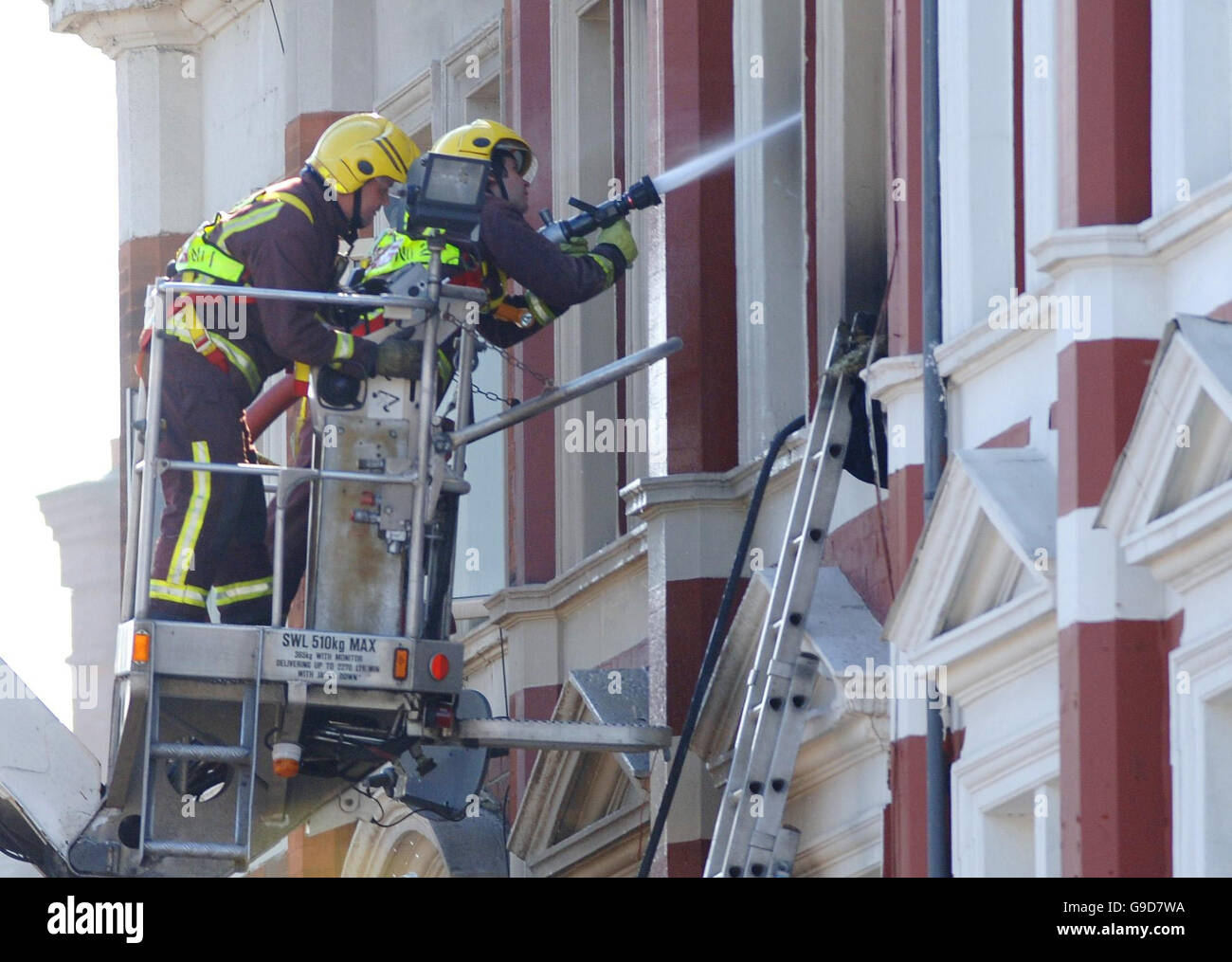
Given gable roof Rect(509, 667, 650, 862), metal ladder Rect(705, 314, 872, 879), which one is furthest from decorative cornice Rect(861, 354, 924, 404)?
gable roof Rect(509, 667, 650, 862)

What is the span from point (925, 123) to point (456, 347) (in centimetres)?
258

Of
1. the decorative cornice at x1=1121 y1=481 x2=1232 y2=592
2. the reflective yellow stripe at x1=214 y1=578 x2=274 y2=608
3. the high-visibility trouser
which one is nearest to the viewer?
the decorative cornice at x1=1121 y1=481 x2=1232 y2=592

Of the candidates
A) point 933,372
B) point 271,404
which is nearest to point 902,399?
point 933,372

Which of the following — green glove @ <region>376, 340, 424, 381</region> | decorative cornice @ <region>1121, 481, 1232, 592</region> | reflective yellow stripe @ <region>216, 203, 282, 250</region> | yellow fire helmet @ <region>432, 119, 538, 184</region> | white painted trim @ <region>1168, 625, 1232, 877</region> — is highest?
yellow fire helmet @ <region>432, 119, 538, 184</region>

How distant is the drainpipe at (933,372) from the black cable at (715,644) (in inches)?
65.9

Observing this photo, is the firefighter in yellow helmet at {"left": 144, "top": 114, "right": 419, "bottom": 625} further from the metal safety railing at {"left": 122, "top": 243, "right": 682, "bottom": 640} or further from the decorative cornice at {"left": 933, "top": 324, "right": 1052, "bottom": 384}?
the decorative cornice at {"left": 933, "top": 324, "right": 1052, "bottom": 384}

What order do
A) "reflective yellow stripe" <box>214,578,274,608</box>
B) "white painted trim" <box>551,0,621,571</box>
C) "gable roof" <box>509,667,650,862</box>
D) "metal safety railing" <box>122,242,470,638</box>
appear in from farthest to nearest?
"white painted trim" <box>551,0,621,571</box> < "gable roof" <box>509,667,650,862</box> < "reflective yellow stripe" <box>214,578,274,608</box> < "metal safety railing" <box>122,242,470,638</box>

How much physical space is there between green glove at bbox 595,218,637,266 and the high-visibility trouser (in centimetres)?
159

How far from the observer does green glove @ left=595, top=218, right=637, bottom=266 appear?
12812 millimetres

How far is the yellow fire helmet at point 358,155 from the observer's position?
12711 mm

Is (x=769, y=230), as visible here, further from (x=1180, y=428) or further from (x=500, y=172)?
(x=1180, y=428)

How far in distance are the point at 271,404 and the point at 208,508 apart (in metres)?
1.93

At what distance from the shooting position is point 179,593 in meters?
12.1
